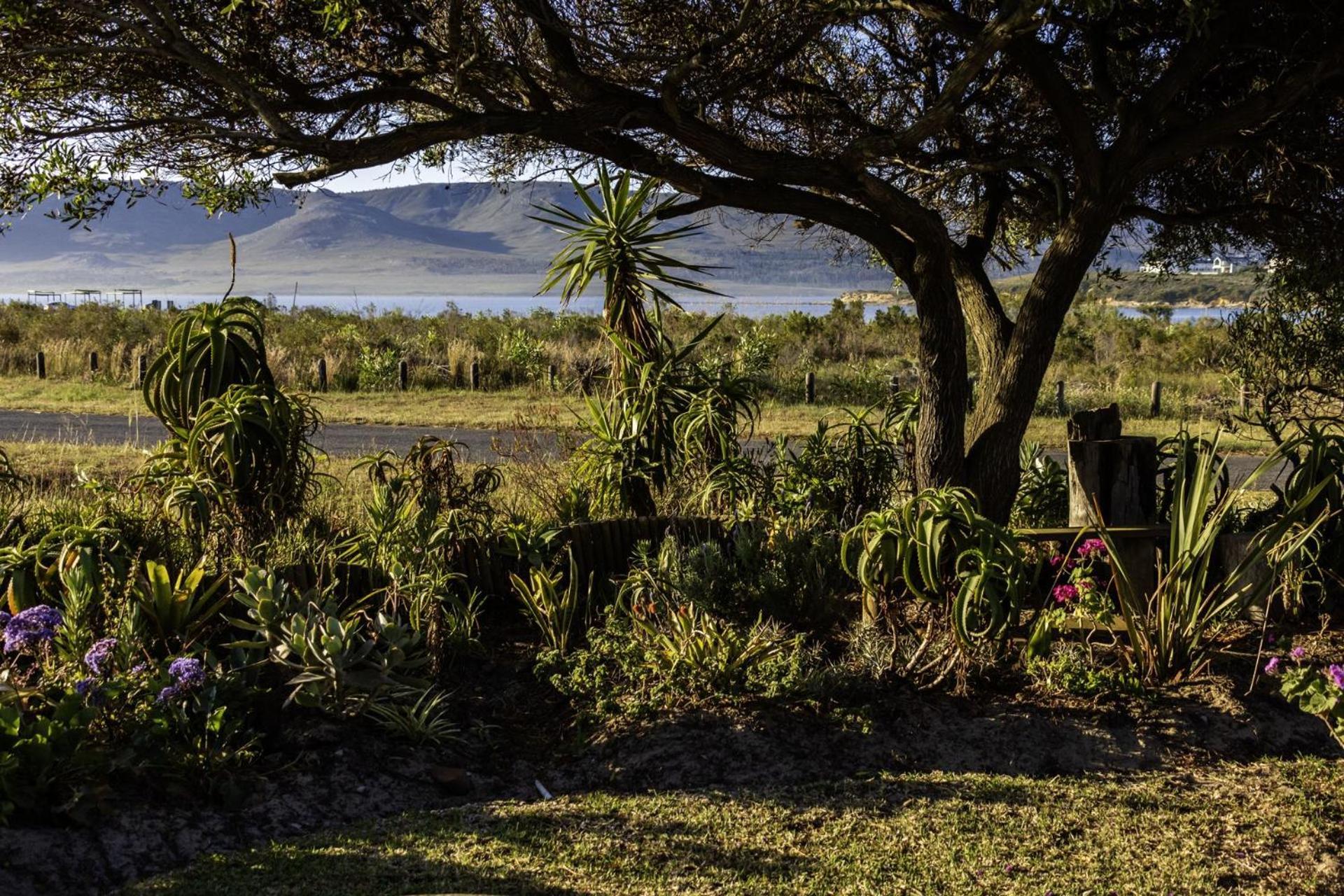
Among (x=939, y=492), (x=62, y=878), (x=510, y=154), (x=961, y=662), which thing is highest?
(x=510, y=154)

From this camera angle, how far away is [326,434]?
52.8 ft

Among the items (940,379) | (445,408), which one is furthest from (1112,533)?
(445,408)

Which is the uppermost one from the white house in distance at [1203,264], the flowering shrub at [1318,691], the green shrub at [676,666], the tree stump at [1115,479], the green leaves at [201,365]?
the white house in distance at [1203,264]

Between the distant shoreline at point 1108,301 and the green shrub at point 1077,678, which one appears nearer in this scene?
the green shrub at point 1077,678

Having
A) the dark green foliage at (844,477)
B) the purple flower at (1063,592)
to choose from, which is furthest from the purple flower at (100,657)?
the purple flower at (1063,592)

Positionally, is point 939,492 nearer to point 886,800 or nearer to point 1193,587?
point 1193,587

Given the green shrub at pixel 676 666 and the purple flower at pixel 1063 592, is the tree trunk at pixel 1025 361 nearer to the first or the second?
the purple flower at pixel 1063 592

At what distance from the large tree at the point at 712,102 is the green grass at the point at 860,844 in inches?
103

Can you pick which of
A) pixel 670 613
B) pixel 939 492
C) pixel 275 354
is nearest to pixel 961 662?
pixel 939 492

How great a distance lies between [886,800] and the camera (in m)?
4.11

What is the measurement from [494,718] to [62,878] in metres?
1.79

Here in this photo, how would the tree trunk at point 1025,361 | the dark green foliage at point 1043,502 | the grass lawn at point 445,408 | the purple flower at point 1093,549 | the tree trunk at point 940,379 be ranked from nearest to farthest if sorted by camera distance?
the purple flower at point 1093,549, the tree trunk at point 1025,361, the tree trunk at point 940,379, the dark green foliage at point 1043,502, the grass lawn at point 445,408

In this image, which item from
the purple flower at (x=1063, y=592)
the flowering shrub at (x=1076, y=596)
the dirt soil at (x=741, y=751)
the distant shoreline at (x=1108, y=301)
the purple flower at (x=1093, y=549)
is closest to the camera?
the dirt soil at (x=741, y=751)

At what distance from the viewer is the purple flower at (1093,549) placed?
5.38 meters
